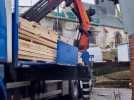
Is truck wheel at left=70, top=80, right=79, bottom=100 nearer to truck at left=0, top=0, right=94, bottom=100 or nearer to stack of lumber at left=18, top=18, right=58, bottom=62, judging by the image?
truck at left=0, top=0, right=94, bottom=100

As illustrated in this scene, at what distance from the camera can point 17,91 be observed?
30.2ft

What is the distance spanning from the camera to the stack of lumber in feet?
28.2

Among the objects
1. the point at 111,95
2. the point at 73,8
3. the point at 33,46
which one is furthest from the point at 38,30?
the point at 111,95

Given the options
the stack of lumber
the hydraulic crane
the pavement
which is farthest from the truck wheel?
the stack of lumber

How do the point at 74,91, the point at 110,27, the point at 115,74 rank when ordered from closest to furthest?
1. the point at 74,91
2. the point at 115,74
3. the point at 110,27

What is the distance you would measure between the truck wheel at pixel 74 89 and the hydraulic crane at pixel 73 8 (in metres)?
1.47

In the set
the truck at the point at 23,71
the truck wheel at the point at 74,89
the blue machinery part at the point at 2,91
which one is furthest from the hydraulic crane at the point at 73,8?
the blue machinery part at the point at 2,91

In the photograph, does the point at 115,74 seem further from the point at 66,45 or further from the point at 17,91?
the point at 17,91

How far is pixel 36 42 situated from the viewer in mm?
9391

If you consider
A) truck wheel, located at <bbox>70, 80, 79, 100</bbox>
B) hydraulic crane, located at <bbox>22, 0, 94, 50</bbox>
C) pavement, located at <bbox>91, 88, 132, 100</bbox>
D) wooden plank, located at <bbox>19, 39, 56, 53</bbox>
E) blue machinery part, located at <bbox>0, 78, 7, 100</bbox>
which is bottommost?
pavement, located at <bbox>91, 88, 132, 100</bbox>

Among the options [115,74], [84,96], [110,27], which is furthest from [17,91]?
[110,27]

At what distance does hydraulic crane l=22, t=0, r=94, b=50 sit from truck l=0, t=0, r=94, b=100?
0.05 m

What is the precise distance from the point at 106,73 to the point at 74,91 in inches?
931

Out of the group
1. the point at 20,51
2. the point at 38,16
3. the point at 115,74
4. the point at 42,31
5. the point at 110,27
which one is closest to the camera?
the point at 20,51
